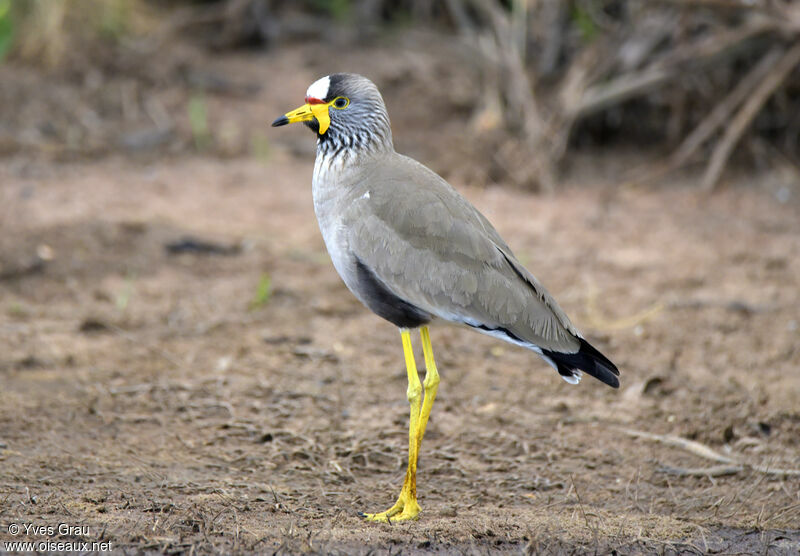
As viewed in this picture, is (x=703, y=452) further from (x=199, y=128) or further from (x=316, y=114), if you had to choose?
(x=199, y=128)

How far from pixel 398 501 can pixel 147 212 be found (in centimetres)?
428

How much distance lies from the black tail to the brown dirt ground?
1.71ft

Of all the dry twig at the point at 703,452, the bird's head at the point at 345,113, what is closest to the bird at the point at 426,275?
the bird's head at the point at 345,113

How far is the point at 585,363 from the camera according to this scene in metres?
3.57

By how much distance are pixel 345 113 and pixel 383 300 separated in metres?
0.85

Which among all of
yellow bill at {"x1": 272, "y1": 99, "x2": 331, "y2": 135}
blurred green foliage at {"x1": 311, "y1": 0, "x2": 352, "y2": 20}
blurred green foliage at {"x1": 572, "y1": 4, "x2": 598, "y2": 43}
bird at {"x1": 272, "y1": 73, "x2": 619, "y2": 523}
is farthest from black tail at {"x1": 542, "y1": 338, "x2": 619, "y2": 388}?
blurred green foliage at {"x1": 311, "y1": 0, "x2": 352, "y2": 20}

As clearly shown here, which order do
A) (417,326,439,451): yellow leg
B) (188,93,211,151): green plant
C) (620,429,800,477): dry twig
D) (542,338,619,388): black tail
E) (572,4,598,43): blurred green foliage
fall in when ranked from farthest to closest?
(188,93,211,151): green plant → (572,4,598,43): blurred green foliage → (620,429,800,477): dry twig → (417,326,439,451): yellow leg → (542,338,619,388): black tail

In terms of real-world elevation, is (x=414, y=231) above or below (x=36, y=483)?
above

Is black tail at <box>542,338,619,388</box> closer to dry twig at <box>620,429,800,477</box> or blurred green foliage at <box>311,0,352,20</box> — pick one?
dry twig at <box>620,429,800,477</box>

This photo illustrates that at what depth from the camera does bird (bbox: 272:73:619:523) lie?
11.8ft

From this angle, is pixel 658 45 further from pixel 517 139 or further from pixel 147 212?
pixel 147 212

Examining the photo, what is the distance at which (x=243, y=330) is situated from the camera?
17.9ft

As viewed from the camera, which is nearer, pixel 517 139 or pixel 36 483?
pixel 36 483

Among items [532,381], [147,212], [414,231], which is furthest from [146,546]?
[147,212]
